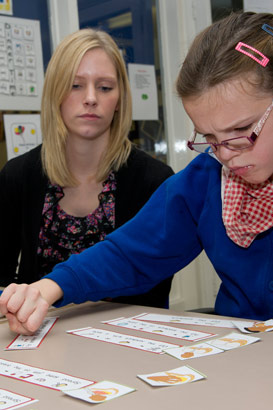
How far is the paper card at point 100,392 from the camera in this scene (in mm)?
768

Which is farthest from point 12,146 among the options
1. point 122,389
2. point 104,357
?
point 122,389

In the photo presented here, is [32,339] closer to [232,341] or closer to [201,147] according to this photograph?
[232,341]

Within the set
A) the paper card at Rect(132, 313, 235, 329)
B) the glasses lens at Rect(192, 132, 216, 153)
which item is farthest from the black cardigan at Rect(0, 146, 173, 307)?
the glasses lens at Rect(192, 132, 216, 153)

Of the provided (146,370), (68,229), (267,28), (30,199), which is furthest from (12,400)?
(30,199)

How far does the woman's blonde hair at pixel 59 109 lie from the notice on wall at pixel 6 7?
0.73 metres

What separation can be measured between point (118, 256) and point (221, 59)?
0.56 metres

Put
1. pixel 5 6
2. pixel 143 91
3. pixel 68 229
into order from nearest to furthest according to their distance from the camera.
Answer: pixel 68 229, pixel 5 6, pixel 143 91

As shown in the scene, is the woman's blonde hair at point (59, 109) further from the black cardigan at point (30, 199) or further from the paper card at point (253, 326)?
the paper card at point (253, 326)

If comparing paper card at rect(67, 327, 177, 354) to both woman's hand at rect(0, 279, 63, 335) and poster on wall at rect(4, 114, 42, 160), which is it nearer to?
woman's hand at rect(0, 279, 63, 335)

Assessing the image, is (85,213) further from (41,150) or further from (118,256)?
(118,256)

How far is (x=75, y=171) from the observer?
204cm

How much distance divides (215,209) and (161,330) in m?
0.34

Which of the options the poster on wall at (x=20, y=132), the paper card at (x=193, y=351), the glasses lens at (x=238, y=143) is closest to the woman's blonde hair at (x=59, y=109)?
the poster on wall at (x=20, y=132)

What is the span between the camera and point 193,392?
2.52 ft
